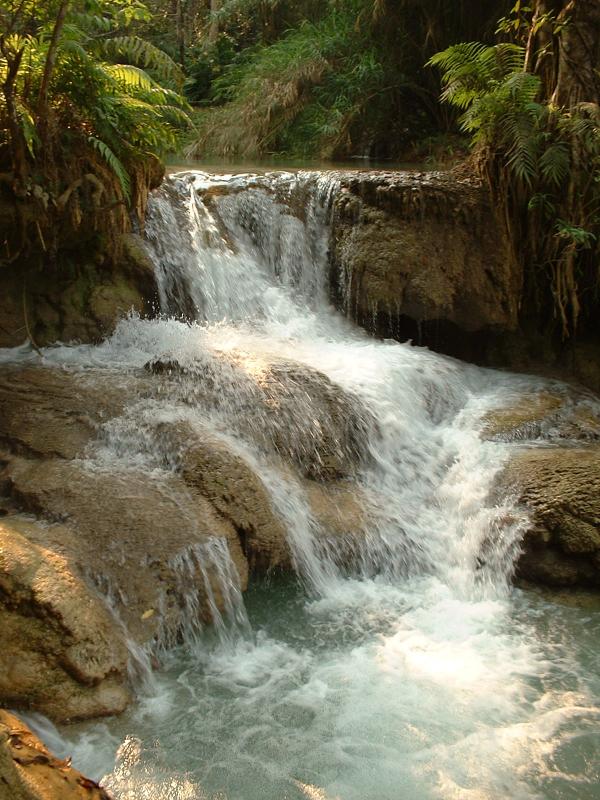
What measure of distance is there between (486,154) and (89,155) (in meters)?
3.93

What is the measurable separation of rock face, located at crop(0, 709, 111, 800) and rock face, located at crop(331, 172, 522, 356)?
18.3 ft

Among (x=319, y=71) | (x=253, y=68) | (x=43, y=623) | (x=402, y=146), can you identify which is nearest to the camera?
(x=43, y=623)

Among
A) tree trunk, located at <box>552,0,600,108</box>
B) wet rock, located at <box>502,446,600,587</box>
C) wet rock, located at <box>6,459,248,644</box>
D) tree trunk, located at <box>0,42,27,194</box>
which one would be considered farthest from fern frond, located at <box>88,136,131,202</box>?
tree trunk, located at <box>552,0,600,108</box>

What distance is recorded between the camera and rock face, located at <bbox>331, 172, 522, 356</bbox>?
298 inches

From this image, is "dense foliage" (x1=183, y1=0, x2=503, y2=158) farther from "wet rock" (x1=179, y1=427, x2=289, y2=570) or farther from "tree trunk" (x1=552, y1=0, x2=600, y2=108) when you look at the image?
"wet rock" (x1=179, y1=427, x2=289, y2=570)

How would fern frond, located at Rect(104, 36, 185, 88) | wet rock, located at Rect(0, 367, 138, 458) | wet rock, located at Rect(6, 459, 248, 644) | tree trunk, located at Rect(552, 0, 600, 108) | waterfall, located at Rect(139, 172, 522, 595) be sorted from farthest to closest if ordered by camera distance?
tree trunk, located at Rect(552, 0, 600, 108) < fern frond, located at Rect(104, 36, 185, 88) < waterfall, located at Rect(139, 172, 522, 595) < wet rock, located at Rect(0, 367, 138, 458) < wet rock, located at Rect(6, 459, 248, 644)

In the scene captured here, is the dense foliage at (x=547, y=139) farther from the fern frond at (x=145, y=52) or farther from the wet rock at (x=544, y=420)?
the fern frond at (x=145, y=52)

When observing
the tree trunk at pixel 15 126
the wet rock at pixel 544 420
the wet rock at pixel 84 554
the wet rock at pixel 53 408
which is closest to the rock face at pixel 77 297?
the wet rock at pixel 53 408

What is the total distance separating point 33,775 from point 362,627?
2.18m

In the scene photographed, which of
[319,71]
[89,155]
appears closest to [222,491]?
[89,155]

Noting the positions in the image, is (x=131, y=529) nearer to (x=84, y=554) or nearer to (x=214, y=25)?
(x=84, y=554)

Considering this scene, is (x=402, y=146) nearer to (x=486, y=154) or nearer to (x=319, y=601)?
(x=486, y=154)

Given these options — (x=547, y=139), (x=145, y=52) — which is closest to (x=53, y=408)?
(x=145, y=52)

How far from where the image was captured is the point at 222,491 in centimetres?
466
